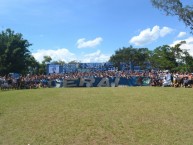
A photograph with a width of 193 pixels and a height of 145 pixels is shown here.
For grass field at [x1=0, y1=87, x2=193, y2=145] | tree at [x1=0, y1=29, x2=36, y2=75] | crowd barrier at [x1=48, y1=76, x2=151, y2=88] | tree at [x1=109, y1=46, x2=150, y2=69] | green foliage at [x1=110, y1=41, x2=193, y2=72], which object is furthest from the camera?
tree at [x1=109, y1=46, x2=150, y2=69]

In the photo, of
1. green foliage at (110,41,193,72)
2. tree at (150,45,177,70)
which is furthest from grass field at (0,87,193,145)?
tree at (150,45,177,70)

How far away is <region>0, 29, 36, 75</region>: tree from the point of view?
69350 mm

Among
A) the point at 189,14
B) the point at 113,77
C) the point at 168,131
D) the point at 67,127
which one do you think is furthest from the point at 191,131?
the point at 113,77

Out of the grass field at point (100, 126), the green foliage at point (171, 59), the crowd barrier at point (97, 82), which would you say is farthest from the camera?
the green foliage at point (171, 59)

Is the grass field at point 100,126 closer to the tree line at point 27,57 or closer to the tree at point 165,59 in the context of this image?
the tree line at point 27,57

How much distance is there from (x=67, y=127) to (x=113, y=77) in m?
34.8

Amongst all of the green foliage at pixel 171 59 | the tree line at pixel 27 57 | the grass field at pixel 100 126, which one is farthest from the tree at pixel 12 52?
the grass field at pixel 100 126

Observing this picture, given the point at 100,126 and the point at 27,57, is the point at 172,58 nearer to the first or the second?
the point at 27,57

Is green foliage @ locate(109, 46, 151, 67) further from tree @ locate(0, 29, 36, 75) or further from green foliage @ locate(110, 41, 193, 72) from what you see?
tree @ locate(0, 29, 36, 75)

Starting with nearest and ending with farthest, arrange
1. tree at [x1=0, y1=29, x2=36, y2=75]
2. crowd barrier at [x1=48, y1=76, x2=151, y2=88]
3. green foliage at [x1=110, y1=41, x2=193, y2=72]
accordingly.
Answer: crowd barrier at [x1=48, y1=76, x2=151, y2=88], tree at [x1=0, y1=29, x2=36, y2=75], green foliage at [x1=110, y1=41, x2=193, y2=72]

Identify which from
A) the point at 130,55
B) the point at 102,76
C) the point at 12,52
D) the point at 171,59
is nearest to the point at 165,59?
the point at 171,59

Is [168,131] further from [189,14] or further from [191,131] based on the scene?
[189,14]

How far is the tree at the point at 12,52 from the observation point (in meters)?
69.3

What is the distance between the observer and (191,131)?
36.5 ft
